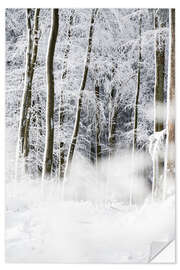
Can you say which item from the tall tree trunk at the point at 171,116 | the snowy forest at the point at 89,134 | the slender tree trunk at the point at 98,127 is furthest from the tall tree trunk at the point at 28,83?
the tall tree trunk at the point at 171,116

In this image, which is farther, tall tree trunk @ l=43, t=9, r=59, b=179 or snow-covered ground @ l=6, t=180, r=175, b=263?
tall tree trunk @ l=43, t=9, r=59, b=179

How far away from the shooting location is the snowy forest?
272cm

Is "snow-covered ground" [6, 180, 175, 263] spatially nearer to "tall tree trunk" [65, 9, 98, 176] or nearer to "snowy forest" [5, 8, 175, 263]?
"snowy forest" [5, 8, 175, 263]

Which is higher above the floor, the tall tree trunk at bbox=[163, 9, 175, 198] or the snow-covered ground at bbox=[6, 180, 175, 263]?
the tall tree trunk at bbox=[163, 9, 175, 198]

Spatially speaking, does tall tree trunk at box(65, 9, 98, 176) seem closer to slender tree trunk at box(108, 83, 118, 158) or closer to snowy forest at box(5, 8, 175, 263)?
snowy forest at box(5, 8, 175, 263)

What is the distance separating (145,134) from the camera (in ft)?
9.06

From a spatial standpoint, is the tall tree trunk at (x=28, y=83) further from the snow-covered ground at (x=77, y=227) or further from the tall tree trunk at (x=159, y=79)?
the tall tree trunk at (x=159, y=79)

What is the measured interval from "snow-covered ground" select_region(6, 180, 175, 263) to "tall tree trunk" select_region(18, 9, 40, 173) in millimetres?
321

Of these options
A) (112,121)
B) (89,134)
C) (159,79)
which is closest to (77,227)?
(89,134)

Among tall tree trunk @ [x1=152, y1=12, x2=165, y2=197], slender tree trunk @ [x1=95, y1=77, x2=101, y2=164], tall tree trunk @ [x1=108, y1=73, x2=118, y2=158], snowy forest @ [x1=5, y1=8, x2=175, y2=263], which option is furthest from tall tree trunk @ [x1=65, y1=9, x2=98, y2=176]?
tall tree trunk @ [x1=152, y1=12, x2=165, y2=197]

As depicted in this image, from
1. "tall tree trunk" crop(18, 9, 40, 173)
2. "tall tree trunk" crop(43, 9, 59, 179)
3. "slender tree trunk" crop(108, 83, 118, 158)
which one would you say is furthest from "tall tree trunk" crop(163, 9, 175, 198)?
"tall tree trunk" crop(18, 9, 40, 173)

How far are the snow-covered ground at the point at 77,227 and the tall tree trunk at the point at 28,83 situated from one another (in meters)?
0.32

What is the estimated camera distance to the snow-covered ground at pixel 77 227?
269 cm

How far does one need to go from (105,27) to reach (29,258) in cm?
185
